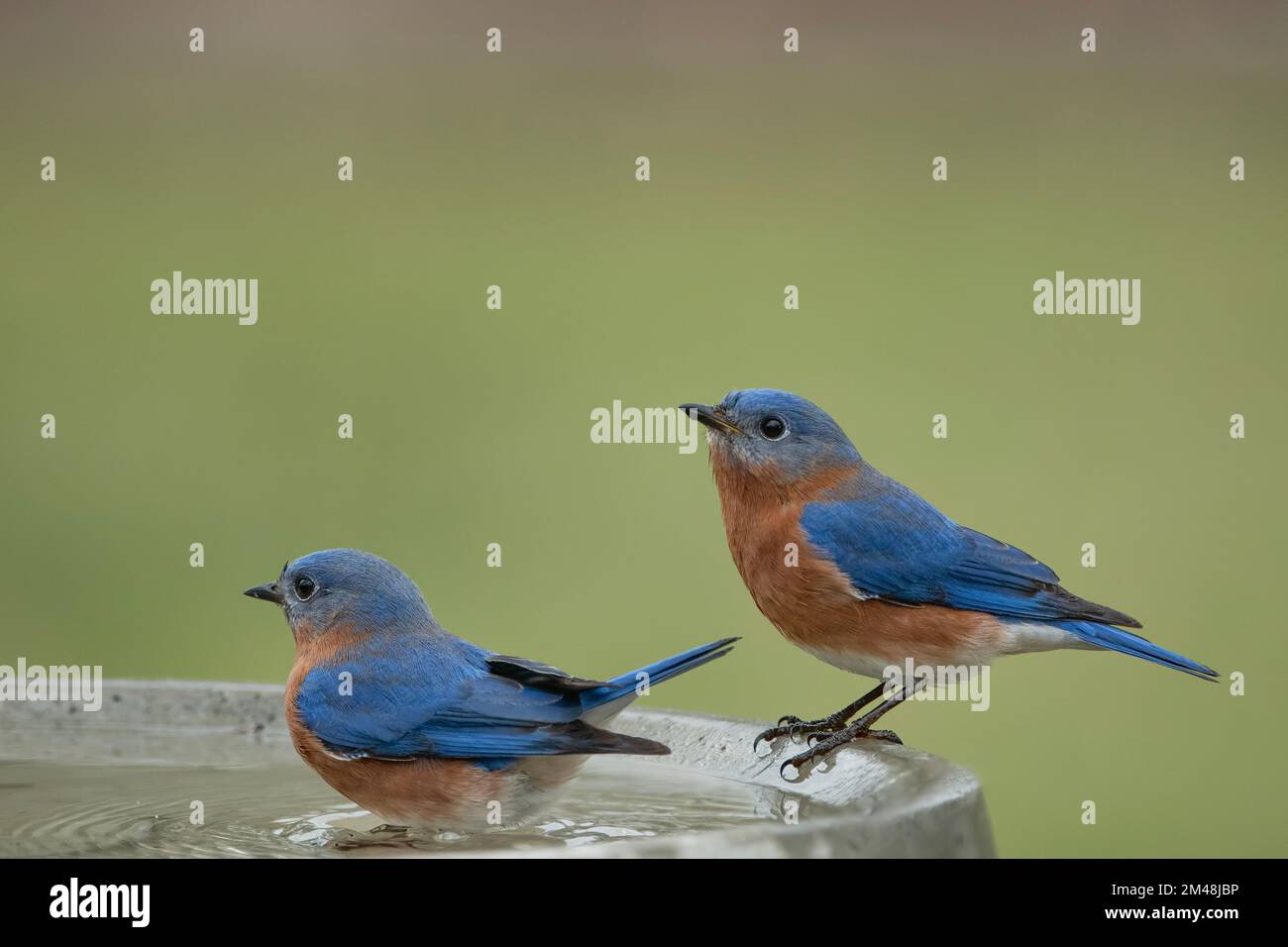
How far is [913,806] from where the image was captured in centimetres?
298

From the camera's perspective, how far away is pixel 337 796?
427 cm

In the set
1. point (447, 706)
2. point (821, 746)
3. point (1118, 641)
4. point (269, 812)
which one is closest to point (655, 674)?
point (447, 706)

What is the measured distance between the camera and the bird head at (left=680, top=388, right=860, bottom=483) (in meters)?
4.54

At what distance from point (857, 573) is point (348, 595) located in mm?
1318

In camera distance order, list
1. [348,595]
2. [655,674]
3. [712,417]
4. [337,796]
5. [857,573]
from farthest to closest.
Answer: [712,417]
[857,573]
[337,796]
[348,595]
[655,674]

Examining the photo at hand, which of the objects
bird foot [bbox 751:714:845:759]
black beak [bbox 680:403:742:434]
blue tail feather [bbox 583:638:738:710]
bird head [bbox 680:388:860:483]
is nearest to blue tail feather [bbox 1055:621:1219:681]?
bird foot [bbox 751:714:845:759]

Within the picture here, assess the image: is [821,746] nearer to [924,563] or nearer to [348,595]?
[924,563]

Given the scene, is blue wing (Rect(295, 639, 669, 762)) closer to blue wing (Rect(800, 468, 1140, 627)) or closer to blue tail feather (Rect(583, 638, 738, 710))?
blue tail feather (Rect(583, 638, 738, 710))

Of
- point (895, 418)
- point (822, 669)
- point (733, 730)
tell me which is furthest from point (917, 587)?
point (895, 418)

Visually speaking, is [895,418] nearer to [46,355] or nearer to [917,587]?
[46,355]

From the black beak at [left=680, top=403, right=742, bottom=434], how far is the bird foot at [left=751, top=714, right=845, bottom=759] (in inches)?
31.2

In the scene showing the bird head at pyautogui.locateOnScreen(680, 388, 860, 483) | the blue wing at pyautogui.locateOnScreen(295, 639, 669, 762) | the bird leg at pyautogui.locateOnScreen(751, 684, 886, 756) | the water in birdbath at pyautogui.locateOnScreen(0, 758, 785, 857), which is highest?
the bird head at pyautogui.locateOnScreen(680, 388, 860, 483)

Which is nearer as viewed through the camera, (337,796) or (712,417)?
(337,796)

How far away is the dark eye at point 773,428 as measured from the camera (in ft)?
14.9
